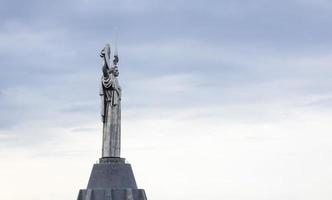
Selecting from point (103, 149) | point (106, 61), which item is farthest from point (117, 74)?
point (103, 149)

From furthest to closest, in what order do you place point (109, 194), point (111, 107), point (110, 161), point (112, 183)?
point (111, 107) → point (110, 161) → point (112, 183) → point (109, 194)

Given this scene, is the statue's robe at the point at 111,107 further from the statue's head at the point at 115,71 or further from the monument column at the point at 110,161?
the statue's head at the point at 115,71

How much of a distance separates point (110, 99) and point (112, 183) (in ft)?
14.8

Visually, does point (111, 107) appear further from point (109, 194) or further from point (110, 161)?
point (109, 194)

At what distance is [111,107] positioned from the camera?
47.2m

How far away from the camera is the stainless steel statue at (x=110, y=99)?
47.0 metres

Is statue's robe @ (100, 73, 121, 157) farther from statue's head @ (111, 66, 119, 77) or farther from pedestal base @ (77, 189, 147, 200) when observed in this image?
pedestal base @ (77, 189, 147, 200)

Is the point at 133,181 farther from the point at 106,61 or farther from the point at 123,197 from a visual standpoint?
the point at 106,61

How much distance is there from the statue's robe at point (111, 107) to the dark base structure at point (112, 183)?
4.33ft

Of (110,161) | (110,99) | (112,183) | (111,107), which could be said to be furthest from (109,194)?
(110,99)

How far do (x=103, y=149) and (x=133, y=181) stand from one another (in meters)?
2.26

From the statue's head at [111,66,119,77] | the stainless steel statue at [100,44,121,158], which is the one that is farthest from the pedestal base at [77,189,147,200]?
the statue's head at [111,66,119,77]

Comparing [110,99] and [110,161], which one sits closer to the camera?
[110,161]

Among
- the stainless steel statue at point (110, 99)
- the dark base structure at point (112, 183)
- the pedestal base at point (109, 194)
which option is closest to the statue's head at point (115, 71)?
the stainless steel statue at point (110, 99)
